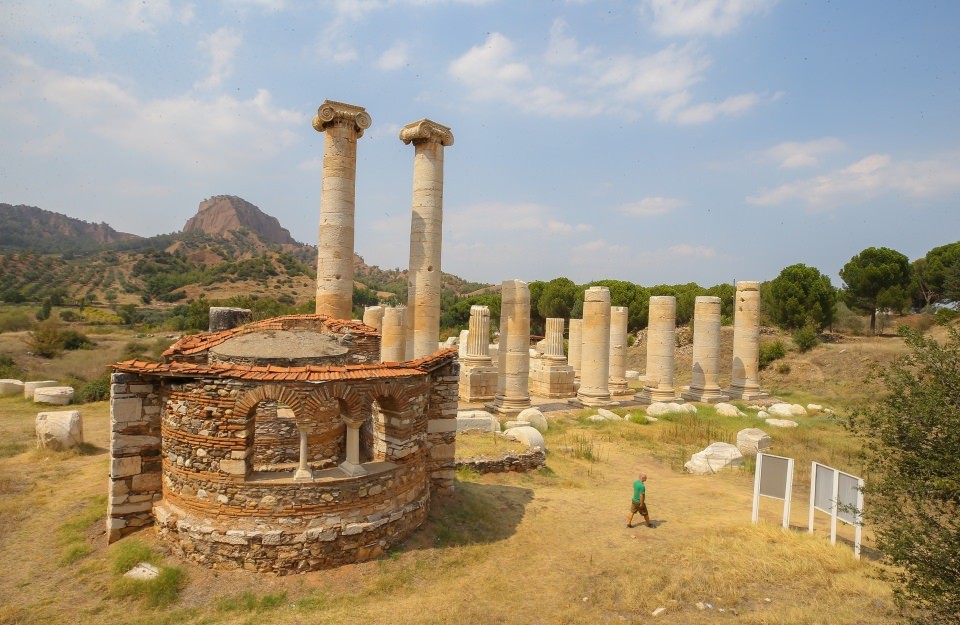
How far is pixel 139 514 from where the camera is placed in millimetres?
8062

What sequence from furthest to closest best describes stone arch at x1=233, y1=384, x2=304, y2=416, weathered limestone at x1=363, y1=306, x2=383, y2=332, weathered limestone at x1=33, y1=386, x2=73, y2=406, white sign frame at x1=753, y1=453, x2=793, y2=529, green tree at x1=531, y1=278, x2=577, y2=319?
green tree at x1=531, y1=278, x2=577, y2=319
weathered limestone at x1=363, y1=306, x2=383, y2=332
weathered limestone at x1=33, y1=386, x2=73, y2=406
white sign frame at x1=753, y1=453, x2=793, y2=529
stone arch at x1=233, y1=384, x2=304, y2=416

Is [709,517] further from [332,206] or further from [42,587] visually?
[332,206]

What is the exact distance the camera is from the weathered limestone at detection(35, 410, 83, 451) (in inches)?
521

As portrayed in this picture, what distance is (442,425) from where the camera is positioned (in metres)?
9.74

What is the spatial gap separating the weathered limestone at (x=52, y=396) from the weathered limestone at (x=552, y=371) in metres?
19.4

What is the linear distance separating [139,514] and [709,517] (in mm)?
10270

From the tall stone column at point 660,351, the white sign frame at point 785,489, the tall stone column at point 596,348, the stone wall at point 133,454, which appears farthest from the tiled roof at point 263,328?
the tall stone column at point 660,351

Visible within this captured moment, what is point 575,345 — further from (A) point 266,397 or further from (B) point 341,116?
(A) point 266,397

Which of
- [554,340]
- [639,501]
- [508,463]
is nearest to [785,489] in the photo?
[639,501]

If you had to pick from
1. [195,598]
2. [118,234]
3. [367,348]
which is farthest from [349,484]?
[118,234]

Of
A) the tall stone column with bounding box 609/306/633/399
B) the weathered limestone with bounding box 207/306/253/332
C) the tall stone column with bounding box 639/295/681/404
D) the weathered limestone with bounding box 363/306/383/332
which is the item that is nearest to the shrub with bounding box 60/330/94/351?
the weathered limestone with bounding box 363/306/383/332

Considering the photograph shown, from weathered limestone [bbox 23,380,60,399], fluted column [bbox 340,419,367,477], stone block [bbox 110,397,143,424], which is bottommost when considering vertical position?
weathered limestone [bbox 23,380,60,399]

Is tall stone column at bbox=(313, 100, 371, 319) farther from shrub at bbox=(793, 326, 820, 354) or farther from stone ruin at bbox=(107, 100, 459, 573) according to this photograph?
shrub at bbox=(793, 326, 820, 354)

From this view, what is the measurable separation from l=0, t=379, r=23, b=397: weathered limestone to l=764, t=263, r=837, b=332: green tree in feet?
147
